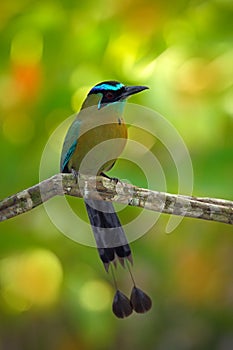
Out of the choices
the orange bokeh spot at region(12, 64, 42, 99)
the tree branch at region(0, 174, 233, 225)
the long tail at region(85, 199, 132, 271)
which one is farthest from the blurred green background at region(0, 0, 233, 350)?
the tree branch at region(0, 174, 233, 225)

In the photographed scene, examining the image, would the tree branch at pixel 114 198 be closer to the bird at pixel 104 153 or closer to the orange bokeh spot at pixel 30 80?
the bird at pixel 104 153

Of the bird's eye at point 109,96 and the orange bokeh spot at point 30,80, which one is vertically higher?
the orange bokeh spot at point 30,80

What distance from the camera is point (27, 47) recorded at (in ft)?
5.79

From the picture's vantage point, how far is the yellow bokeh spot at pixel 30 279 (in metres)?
1.90

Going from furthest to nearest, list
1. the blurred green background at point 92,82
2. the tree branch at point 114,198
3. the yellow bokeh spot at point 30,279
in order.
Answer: the yellow bokeh spot at point 30,279 < the blurred green background at point 92,82 < the tree branch at point 114,198

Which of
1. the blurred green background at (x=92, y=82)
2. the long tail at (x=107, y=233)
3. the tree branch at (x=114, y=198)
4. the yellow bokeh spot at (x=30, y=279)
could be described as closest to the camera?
the tree branch at (x=114, y=198)

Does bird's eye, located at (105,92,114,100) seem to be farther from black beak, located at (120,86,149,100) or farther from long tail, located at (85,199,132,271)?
long tail, located at (85,199,132,271)

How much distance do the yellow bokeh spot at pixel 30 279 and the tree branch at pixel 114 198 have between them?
1.85ft

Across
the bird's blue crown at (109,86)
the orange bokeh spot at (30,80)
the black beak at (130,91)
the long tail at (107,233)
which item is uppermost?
the orange bokeh spot at (30,80)

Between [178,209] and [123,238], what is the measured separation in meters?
0.23

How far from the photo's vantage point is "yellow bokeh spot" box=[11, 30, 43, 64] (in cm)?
174

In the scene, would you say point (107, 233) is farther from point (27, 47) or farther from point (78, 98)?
point (27, 47)

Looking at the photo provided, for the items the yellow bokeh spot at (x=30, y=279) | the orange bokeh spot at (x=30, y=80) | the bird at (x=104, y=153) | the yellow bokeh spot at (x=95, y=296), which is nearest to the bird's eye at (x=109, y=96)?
the bird at (x=104, y=153)

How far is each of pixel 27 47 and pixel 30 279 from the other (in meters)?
0.56
